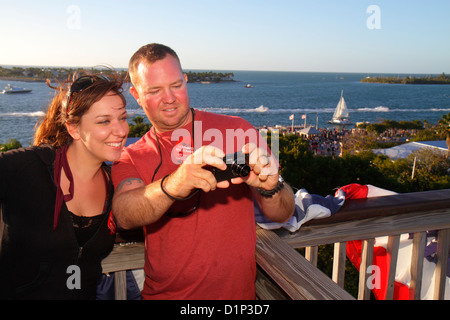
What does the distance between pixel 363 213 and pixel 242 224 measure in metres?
0.68

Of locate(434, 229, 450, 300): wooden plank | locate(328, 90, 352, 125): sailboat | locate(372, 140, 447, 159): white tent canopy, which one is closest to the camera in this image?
locate(434, 229, 450, 300): wooden plank

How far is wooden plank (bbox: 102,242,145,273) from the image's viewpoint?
1.74m

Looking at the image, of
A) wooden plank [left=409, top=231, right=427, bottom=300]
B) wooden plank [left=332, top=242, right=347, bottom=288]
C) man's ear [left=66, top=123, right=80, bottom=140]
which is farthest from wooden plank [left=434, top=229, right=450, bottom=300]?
man's ear [left=66, top=123, right=80, bottom=140]

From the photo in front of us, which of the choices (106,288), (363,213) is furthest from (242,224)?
(106,288)

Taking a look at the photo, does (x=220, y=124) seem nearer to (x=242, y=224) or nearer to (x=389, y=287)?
(x=242, y=224)

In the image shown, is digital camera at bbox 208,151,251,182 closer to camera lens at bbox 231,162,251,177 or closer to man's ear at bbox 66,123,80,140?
camera lens at bbox 231,162,251,177

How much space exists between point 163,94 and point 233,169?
2.59ft

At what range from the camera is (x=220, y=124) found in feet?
6.64

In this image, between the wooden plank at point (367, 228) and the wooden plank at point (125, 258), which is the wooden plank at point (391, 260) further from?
the wooden plank at point (125, 258)

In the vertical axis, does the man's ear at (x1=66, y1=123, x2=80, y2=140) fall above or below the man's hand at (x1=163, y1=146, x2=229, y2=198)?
above

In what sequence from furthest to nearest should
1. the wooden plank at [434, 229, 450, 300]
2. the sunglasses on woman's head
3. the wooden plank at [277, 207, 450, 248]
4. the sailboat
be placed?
the sailboat < the wooden plank at [434, 229, 450, 300] < the wooden plank at [277, 207, 450, 248] < the sunglasses on woman's head

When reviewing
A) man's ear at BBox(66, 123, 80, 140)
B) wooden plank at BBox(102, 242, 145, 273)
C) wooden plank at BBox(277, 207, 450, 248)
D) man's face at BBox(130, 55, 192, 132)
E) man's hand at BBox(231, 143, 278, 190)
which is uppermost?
man's face at BBox(130, 55, 192, 132)

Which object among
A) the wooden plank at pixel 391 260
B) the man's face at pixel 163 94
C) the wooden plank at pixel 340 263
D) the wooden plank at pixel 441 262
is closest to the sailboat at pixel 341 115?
the wooden plank at pixel 441 262

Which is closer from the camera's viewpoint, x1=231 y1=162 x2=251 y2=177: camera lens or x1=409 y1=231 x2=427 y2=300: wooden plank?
x1=231 y1=162 x2=251 y2=177: camera lens
